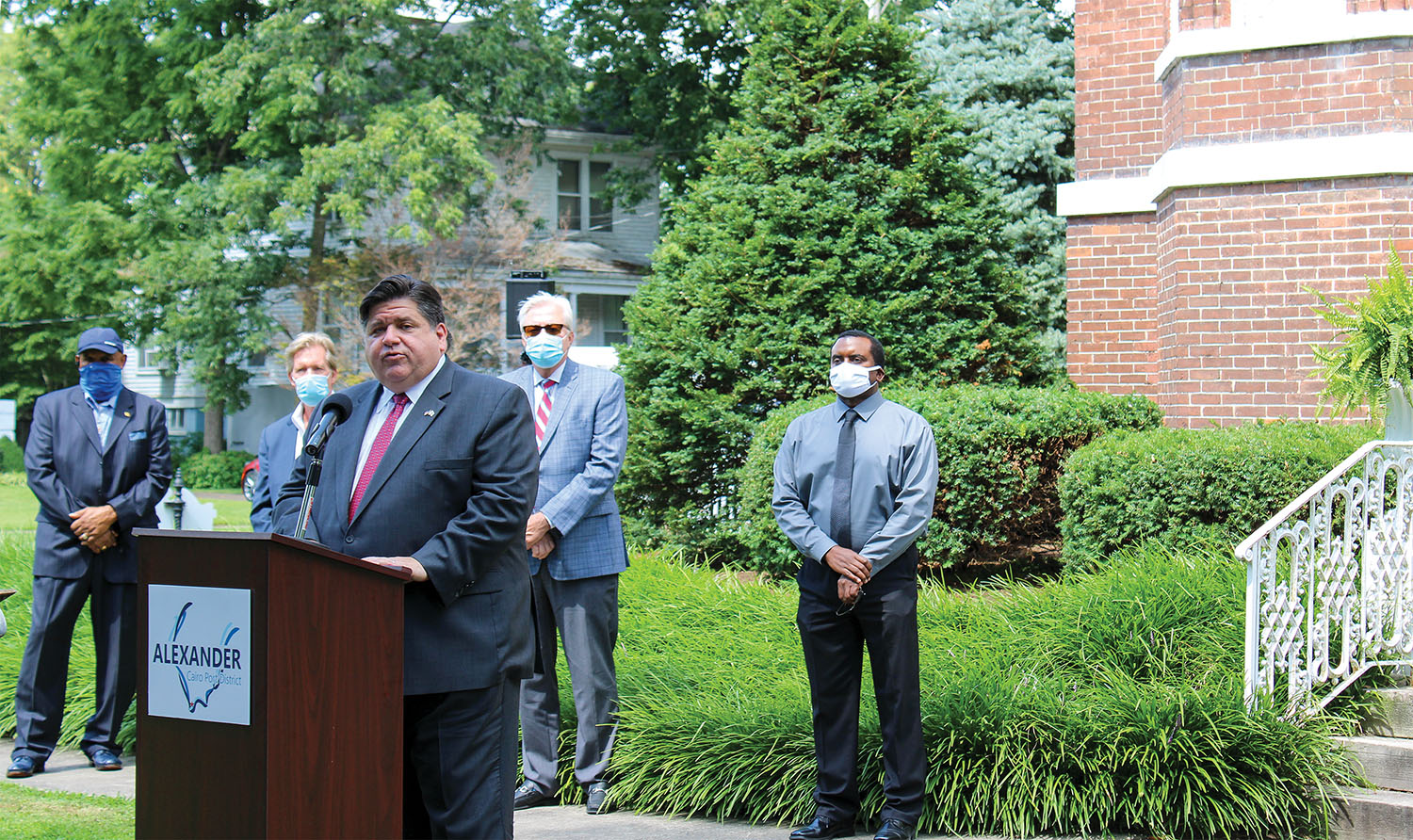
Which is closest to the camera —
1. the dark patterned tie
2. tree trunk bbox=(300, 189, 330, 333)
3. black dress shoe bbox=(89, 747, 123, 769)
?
the dark patterned tie

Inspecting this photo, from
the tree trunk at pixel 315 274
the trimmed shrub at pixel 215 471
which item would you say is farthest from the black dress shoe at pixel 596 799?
the trimmed shrub at pixel 215 471

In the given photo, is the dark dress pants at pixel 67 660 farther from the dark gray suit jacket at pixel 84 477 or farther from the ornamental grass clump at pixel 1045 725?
the ornamental grass clump at pixel 1045 725

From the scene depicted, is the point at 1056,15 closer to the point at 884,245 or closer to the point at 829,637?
the point at 884,245

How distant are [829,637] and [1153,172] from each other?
625 cm

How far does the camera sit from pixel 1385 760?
5.73m

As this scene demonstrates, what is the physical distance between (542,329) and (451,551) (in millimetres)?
2630

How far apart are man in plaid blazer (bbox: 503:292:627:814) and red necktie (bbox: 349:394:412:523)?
2016 millimetres

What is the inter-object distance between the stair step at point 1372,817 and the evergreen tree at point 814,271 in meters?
5.52

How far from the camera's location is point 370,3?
27.0 m

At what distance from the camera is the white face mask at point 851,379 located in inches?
224

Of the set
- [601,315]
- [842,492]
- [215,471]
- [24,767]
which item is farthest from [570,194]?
[842,492]

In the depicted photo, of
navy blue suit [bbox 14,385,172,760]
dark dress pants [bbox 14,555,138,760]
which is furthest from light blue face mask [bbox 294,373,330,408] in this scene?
dark dress pants [bbox 14,555,138,760]

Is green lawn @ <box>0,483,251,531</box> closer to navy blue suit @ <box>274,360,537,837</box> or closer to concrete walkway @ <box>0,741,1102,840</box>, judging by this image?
concrete walkway @ <box>0,741,1102,840</box>

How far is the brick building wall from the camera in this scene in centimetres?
918
